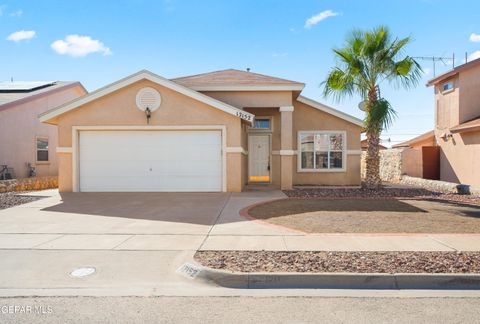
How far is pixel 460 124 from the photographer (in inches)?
654

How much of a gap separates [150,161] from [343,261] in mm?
10050

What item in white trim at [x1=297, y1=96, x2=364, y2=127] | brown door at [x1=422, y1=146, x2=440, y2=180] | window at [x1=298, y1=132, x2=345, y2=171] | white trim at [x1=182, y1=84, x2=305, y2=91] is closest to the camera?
white trim at [x1=182, y1=84, x2=305, y2=91]

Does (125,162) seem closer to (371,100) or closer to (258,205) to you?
(258,205)

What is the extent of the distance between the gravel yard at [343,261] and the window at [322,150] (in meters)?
10.9

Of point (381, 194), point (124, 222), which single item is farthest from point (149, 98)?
point (381, 194)

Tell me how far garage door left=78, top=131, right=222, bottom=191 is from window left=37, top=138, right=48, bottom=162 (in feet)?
27.3

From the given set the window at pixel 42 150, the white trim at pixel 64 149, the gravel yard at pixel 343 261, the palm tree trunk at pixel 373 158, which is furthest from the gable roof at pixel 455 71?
the window at pixel 42 150

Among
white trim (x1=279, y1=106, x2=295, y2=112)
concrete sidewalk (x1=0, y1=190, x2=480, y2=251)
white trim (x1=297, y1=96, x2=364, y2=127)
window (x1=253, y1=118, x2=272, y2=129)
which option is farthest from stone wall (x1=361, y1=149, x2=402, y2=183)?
concrete sidewalk (x1=0, y1=190, x2=480, y2=251)

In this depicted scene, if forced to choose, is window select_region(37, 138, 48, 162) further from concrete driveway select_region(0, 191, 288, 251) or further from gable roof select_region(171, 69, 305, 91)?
gable roof select_region(171, 69, 305, 91)

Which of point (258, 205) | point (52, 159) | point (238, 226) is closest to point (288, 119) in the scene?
point (258, 205)

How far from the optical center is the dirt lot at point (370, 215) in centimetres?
753

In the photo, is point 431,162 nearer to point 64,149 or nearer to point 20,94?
point 64,149

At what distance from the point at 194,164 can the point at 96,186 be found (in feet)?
13.2

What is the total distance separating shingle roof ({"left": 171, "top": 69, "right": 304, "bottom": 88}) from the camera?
581 inches
